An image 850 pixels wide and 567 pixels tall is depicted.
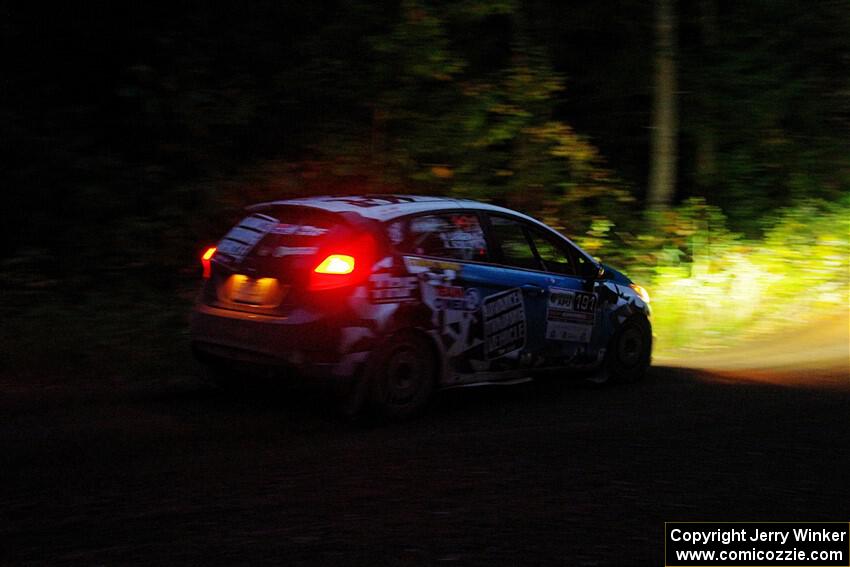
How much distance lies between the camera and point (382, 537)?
205 inches

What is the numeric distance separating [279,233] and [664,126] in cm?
1029

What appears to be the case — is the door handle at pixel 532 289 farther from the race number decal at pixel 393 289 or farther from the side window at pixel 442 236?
the race number decal at pixel 393 289

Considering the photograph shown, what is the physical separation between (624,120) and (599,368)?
1018cm

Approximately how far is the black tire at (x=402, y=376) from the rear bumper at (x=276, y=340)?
0.36m

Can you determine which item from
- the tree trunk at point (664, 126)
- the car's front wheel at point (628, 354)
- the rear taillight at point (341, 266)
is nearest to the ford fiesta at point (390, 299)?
the rear taillight at point (341, 266)

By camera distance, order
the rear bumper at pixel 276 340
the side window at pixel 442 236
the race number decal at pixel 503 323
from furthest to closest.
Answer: the race number decal at pixel 503 323
the side window at pixel 442 236
the rear bumper at pixel 276 340

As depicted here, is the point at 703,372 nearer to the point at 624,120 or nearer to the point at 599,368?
the point at 599,368

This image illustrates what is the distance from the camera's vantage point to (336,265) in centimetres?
746

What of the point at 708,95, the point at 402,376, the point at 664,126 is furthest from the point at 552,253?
the point at 708,95

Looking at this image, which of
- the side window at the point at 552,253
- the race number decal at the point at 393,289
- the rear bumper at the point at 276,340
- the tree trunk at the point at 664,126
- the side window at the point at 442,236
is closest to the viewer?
the rear bumper at the point at 276,340

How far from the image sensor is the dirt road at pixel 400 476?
5102mm

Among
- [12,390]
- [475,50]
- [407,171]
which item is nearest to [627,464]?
[12,390]

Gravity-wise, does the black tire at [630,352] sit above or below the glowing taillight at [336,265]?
below

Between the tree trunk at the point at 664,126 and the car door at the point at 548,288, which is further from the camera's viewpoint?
the tree trunk at the point at 664,126
